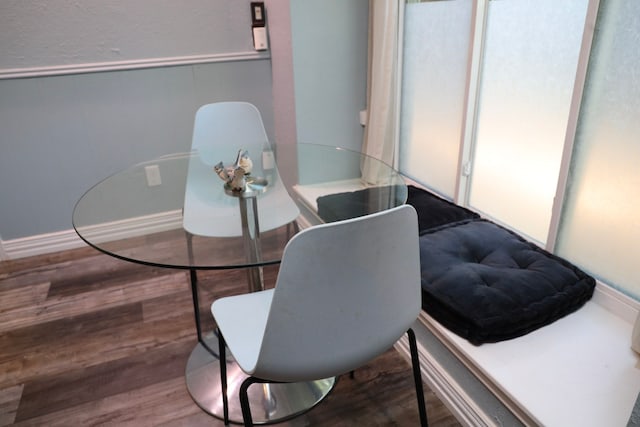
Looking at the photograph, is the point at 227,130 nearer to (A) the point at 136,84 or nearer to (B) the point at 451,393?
(A) the point at 136,84

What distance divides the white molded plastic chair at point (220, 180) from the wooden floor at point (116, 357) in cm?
65

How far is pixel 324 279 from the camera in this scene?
96 centimetres

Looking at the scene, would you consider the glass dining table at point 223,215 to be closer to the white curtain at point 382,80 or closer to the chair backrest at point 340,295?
the chair backrest at point 340,295

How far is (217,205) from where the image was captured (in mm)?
1648

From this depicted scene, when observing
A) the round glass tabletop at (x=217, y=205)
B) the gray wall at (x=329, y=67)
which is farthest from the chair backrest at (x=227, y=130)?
the gray wall at (x=329, y=67)

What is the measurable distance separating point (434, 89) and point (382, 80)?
28 cm

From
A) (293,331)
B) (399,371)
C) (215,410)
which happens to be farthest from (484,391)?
(215,410)

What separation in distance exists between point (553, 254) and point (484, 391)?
614 millimetres

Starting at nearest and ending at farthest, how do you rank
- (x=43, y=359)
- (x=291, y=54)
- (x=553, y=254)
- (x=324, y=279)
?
(x=324, y=279) → (x=553, y=254) → (x=43, y=359) → (x=291, y=54)

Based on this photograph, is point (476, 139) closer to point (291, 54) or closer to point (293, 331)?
point (291, 54)

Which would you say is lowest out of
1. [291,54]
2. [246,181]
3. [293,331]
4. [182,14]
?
[293,331]

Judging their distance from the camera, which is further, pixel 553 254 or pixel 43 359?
pixel 43 359

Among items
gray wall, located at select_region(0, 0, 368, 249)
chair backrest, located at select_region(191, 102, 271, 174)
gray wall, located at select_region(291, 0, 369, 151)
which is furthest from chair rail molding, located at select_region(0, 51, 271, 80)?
chair backrest, located at select_region(191, 102, 271, 174)

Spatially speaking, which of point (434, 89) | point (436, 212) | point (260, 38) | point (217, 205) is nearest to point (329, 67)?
point (260, 38)
